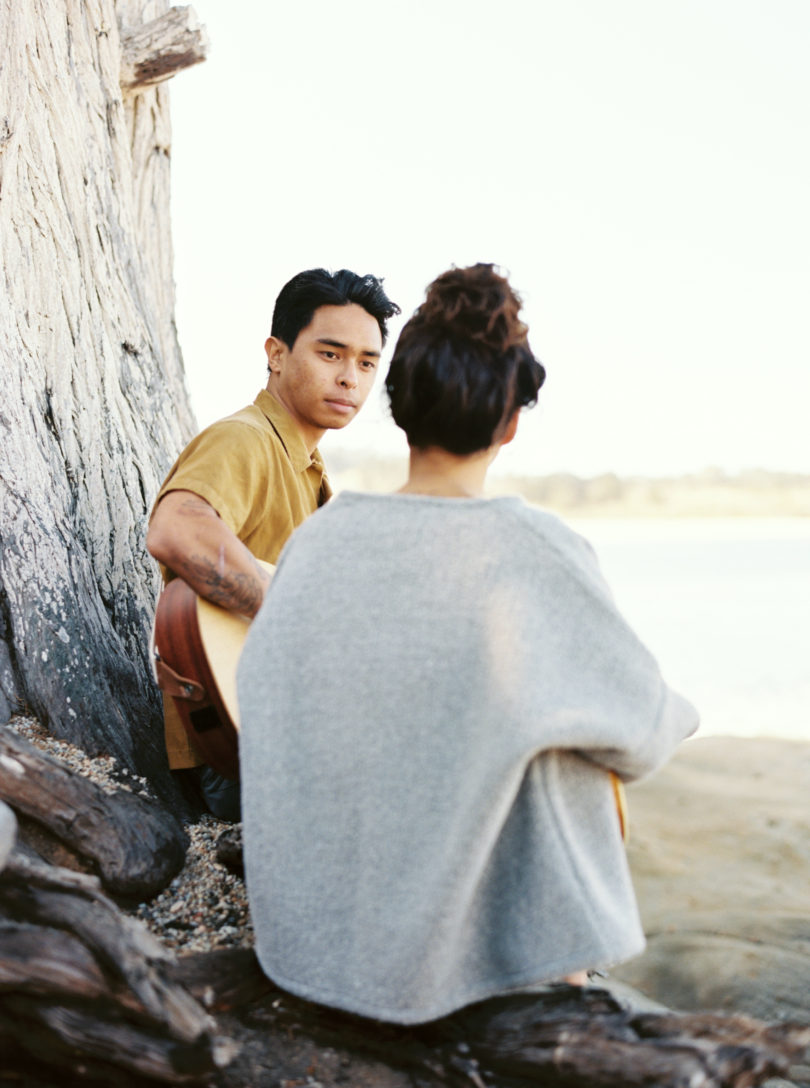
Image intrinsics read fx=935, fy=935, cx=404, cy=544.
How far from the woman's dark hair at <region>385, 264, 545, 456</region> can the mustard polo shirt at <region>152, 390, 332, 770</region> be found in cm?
87

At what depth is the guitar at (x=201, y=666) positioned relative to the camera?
2.29 metres

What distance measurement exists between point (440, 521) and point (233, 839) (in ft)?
3.97

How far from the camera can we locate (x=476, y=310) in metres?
1.67

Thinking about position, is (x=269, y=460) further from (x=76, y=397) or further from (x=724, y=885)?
(x=724, y=885)

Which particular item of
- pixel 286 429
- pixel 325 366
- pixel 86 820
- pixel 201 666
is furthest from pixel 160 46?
pixel 86 820

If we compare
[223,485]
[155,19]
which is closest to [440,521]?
[223,485]

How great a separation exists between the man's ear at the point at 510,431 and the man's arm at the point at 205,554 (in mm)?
879

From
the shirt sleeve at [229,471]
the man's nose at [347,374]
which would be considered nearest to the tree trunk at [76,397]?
the shirt sleeve at [229,471]

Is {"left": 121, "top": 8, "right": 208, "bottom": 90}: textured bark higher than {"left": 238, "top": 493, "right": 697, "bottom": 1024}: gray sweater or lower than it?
higher

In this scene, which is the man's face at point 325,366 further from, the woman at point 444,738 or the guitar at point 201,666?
the woman at point 444,738

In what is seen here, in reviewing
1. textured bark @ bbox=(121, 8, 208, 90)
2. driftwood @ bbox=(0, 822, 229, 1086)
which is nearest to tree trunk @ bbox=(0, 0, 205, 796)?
textured bark @ bbox=(121, 8, 208, 90)

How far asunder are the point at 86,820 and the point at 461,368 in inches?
50.3

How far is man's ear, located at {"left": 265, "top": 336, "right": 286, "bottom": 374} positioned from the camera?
2945 millimetres

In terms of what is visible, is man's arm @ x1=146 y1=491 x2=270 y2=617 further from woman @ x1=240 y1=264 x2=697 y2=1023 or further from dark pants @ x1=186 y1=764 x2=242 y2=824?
woman @ x1=240 y1=264 x2=697 y2=1023
